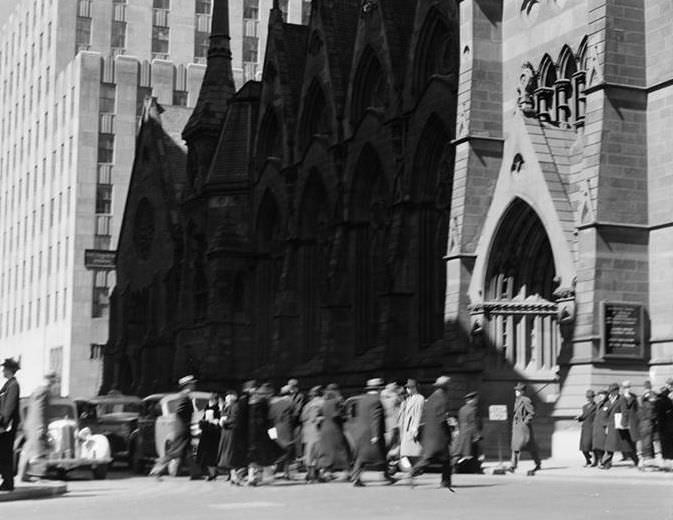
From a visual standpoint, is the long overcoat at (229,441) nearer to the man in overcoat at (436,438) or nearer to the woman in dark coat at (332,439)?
the woman in dark coat at (332,439)

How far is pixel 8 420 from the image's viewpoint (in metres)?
19.7

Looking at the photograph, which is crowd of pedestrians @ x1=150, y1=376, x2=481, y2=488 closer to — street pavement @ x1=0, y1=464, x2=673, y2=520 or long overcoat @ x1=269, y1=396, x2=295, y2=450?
long overcoat @ x1=269, y1=396, x2=295, y2=450

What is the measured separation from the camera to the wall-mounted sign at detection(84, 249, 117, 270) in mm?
83750

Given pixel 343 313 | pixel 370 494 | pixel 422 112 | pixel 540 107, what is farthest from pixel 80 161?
pixel 370 494

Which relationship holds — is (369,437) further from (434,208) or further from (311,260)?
(311,260)

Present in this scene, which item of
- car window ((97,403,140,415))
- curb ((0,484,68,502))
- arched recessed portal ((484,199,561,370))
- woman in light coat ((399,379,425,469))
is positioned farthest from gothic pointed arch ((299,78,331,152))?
curb ((0,484,68,502))

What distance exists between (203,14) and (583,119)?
6577cm

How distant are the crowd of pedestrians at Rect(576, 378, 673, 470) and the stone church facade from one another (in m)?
1.43

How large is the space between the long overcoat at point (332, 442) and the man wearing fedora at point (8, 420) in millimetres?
6703

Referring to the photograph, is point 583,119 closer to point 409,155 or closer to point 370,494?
point 409,155

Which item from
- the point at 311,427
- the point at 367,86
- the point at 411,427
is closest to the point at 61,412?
the point at 311,427

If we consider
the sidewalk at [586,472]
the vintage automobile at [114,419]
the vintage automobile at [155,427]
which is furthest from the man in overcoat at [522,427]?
the vintage automobile at [114,419]

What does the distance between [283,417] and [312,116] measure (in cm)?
2450

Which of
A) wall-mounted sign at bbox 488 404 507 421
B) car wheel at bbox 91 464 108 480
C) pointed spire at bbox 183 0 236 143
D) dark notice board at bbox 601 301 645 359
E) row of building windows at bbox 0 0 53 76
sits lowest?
car wheel at bbox 91 464 108 480
